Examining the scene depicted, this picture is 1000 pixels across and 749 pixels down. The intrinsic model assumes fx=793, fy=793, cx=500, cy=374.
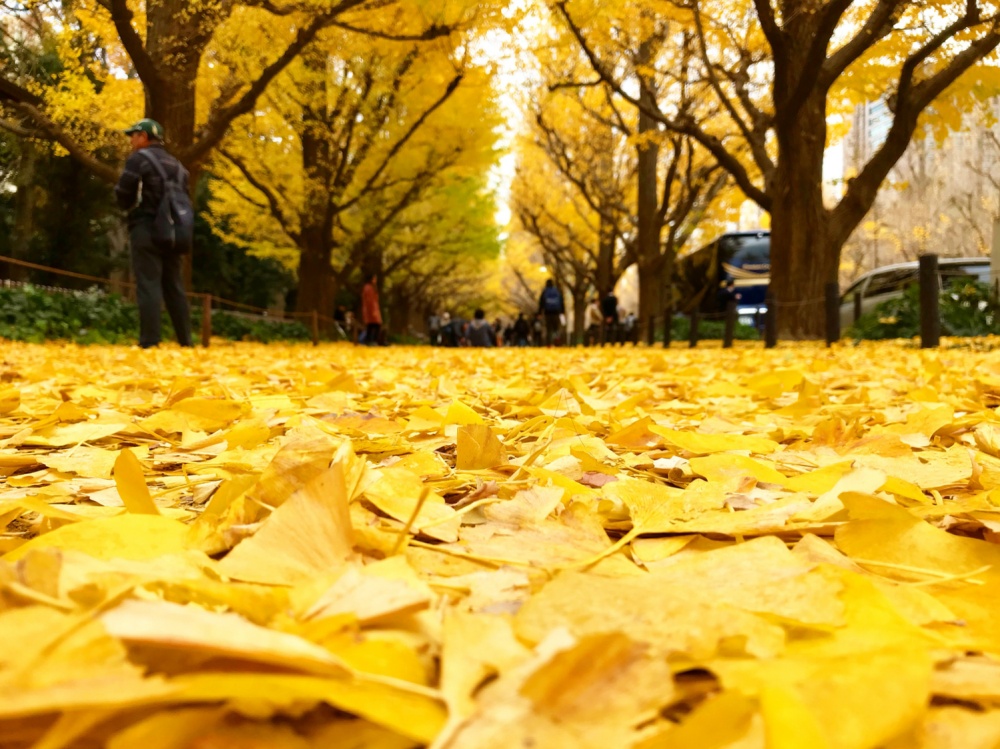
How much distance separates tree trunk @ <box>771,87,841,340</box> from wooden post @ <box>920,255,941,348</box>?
293 cm

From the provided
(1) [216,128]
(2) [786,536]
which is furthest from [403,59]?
(2) [786,536]

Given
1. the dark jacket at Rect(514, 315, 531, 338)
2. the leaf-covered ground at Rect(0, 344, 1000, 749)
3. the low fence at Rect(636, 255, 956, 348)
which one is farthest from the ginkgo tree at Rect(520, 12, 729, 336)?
the leaf-covered ground at Rect(0, 344, 1000, 749)

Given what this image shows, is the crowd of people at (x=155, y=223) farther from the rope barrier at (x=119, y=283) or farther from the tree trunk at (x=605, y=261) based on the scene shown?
the tree trunk at (x=605, y=261)

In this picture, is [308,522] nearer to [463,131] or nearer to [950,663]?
→ [950,663]

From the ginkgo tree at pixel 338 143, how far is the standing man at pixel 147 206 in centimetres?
840

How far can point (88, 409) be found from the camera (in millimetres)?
2098

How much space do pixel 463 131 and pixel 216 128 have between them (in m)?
7.27

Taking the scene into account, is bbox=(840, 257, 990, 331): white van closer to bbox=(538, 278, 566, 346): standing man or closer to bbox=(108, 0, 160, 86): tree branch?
bbox=(538, 278, 566, 346): standing man

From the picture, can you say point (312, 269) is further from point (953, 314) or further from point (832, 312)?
point (953, 314)

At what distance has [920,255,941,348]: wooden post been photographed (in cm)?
719

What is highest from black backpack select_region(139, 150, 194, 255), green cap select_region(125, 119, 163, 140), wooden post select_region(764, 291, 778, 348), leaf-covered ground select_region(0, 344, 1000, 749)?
green cap select_region(125, 119, 163, 140)

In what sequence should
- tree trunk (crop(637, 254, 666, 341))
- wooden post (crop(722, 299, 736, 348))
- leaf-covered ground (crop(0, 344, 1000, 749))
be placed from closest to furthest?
leaf-covered ground (crop(0, 344, 1000, 749)) → wooden post (crop(722, 299, 736, 348)) → tree trunk (crop(637, 254, 666, 341))

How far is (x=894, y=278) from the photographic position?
14.8 metres

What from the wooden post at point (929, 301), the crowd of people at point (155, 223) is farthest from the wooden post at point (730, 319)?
the crowd of people at point (155, 223)
